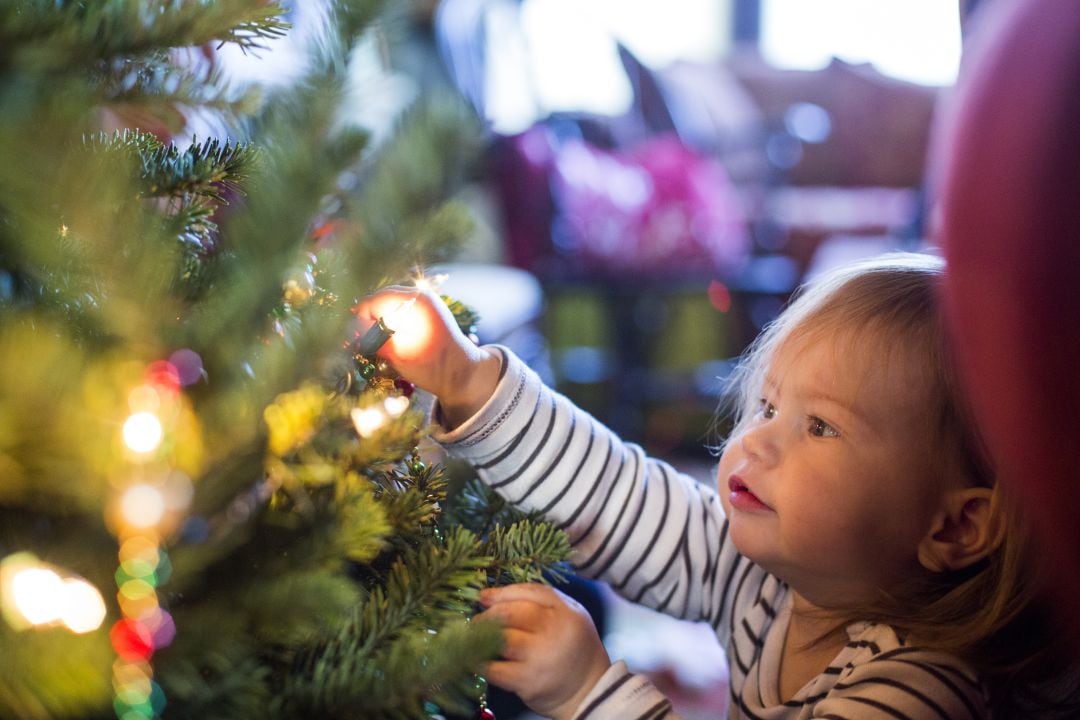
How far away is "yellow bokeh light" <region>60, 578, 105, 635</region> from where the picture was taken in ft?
0.98

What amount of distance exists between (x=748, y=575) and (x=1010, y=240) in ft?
1.63

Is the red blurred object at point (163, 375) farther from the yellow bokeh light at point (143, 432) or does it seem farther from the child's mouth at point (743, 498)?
the child's mouth at point (743, 498)

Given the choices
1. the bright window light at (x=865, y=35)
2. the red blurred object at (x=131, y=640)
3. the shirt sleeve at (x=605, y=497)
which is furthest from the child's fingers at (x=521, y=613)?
the bright window light at (x=865, y=35)

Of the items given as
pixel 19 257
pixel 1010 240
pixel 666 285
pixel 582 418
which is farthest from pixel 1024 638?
pixel 666 285

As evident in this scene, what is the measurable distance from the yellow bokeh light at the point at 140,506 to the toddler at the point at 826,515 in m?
0.25

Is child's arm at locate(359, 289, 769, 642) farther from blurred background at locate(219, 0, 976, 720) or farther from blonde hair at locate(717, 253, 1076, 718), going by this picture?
blurred background at locate(219, 0, 976, 720)

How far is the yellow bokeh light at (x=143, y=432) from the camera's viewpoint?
0.31 metres

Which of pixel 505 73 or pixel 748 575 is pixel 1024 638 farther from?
pixel 505 73

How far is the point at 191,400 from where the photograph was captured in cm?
33

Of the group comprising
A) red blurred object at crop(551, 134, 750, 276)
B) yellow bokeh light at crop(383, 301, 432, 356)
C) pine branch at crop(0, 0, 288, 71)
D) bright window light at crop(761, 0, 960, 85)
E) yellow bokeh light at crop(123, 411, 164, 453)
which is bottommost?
yellow bokeh light at crop(123, 411, 164, 453)

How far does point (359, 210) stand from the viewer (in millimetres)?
316

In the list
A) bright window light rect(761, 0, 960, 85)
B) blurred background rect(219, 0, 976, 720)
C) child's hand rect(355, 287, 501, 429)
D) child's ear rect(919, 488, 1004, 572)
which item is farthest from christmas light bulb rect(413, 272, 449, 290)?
bright window light rect(761, 0, 960, 85)

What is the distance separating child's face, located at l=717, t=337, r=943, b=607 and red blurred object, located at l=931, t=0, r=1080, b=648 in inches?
12.4

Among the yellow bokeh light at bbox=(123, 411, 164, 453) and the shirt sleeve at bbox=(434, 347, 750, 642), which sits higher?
the yellow bokeh light at bbox=(123, 411, 164, 453)
